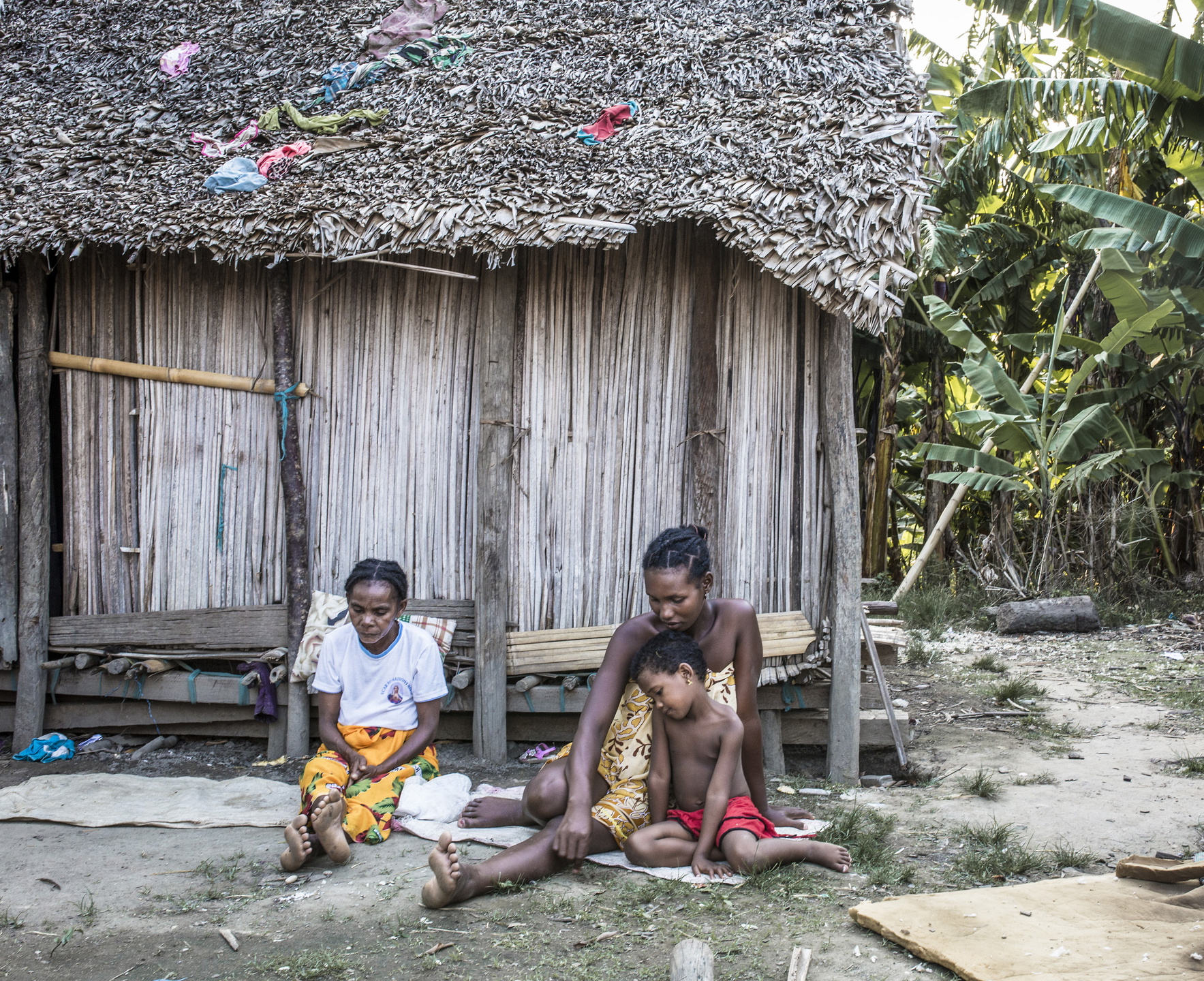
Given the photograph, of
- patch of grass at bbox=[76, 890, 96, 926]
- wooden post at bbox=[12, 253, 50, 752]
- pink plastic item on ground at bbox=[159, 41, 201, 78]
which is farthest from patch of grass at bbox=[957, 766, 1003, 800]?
pink plastic item on ground at bbox=[159, 41, 201, 78]

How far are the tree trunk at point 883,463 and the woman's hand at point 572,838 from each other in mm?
7593

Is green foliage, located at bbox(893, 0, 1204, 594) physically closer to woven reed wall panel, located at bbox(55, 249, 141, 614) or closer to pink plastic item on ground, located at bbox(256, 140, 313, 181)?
pink plastic item on ground, located at bbox(256, 140, 313, 181)

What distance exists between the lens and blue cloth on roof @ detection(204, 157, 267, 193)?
424 cm

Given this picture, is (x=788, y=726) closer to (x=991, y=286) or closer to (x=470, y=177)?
(x=470, y=177)

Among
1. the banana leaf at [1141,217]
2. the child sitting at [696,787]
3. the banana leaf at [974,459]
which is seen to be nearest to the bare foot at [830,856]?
the child sitting at [696,787]

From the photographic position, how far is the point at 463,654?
4496 millimetres

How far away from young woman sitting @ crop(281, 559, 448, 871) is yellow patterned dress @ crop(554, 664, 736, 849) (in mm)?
656

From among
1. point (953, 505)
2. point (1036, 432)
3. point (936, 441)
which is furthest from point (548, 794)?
point (936, 441)

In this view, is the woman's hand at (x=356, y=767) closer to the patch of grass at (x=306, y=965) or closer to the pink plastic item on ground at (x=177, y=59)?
the patch of grass at (x=306, y=965)

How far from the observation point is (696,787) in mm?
3084

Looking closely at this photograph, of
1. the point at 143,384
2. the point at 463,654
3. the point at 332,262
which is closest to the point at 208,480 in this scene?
the point at 143,384

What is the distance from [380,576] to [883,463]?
26.1 feet

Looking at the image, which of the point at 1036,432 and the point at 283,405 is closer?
the point at 283,405

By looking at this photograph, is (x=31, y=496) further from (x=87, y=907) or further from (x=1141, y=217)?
(x=1141, y=217)
